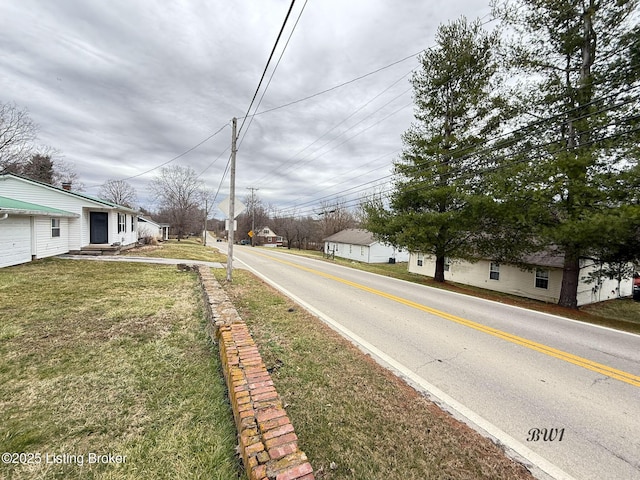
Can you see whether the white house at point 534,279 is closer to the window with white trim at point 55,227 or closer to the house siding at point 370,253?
the house siding at point 370,253

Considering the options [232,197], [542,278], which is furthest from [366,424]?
[542,278]

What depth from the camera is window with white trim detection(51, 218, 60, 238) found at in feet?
46.8

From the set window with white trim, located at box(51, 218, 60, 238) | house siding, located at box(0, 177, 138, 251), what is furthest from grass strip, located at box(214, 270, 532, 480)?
house siding, located at box(0, 177, 138, 251)

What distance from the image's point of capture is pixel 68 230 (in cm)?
1551

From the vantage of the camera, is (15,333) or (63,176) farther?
(63,176)

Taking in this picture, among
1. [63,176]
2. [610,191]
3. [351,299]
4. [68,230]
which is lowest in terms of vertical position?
[351,299]

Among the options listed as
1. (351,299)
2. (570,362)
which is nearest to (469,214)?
(351,299)

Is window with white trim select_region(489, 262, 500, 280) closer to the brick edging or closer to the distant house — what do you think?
the brick edging

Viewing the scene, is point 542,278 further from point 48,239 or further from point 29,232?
point 48,239

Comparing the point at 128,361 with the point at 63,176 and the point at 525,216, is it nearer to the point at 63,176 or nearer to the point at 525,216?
the point at 525,216

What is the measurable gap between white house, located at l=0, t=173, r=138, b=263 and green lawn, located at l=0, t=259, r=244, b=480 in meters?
9.48

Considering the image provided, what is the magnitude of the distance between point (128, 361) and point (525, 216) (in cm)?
1214

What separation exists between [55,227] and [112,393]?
16.7 m

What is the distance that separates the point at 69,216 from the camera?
48.6 ft
